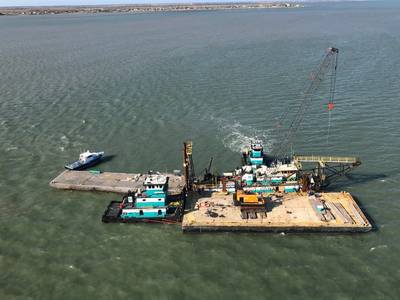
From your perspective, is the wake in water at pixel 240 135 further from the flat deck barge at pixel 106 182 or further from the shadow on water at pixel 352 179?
the flat deck barge at pixel 106 182

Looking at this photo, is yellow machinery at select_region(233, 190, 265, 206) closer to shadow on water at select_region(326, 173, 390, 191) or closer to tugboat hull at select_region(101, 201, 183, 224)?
tugboat hull at select_region(101, 201, 183, 224)

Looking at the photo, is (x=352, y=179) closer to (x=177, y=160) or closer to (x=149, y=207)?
(x=177, y=160)

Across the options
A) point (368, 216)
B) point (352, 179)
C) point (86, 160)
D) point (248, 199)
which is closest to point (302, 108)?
point (352, 179)

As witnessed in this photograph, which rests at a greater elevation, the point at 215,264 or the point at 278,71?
the point at 278,71

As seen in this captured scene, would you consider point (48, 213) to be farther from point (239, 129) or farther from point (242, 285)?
point (239, 129)

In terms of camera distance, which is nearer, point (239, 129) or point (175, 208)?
point (175, 208)

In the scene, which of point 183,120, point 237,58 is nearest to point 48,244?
point 183,120

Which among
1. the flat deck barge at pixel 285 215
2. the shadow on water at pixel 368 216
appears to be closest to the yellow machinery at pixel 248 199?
the flat deck barge at pixel 285 215
